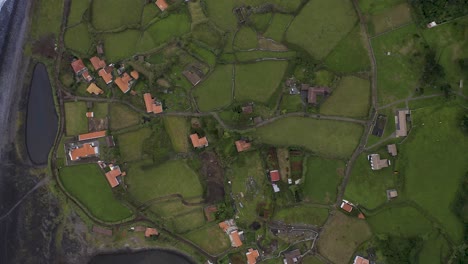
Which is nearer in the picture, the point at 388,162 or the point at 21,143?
the point at 388,162

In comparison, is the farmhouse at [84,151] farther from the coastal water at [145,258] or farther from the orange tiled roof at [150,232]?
the coastal water at [145,258]

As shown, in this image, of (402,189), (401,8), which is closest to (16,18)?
(401,8)

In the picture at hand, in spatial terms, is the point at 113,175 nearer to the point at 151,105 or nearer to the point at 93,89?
the point at 151,105

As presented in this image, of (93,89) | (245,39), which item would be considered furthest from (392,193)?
(93,89)

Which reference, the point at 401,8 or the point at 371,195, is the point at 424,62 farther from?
the point at 371,195

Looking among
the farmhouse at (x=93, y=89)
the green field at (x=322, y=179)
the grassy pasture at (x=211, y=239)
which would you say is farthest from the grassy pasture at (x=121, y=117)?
the green field at (x=322, y=179)

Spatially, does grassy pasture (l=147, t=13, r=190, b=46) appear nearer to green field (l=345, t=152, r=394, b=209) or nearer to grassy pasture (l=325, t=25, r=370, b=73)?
grassy pasture (l=325, t=25, r=370, b=73)
